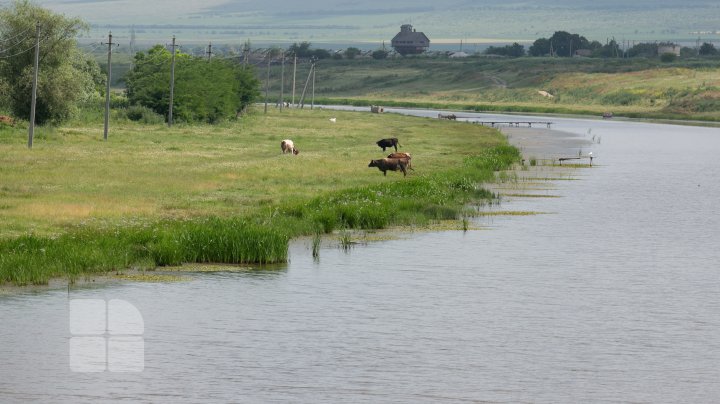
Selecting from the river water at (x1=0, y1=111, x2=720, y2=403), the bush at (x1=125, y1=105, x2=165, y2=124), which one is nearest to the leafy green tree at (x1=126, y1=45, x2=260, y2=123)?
the bush at (x1=125, y1=105, x2=165, y2=124)

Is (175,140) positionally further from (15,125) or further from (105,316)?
(105,316)

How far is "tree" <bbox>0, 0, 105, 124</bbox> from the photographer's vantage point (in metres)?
77.9

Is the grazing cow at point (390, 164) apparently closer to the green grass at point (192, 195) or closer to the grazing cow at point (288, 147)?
the green grass at point (192, 195)

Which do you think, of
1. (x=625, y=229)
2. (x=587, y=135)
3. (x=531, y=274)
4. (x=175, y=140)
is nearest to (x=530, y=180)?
(x=625, y=229)

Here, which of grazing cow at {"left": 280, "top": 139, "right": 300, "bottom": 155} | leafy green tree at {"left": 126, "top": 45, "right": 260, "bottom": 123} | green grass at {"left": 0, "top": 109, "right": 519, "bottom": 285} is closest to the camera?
green grass at {"left": 0, "top": 109, "right": 519, "bottom": 285}

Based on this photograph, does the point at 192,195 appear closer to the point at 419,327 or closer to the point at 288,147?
the point at 419,327

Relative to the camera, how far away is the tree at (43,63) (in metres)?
77.9

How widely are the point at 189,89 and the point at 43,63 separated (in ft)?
56.6
